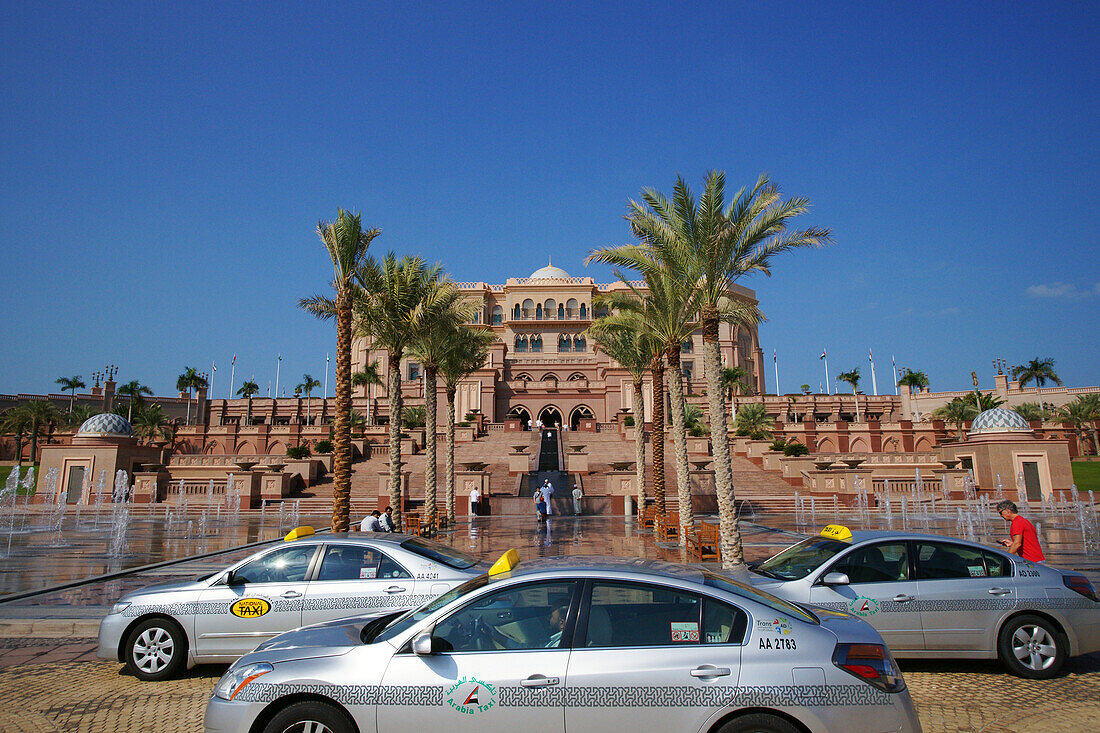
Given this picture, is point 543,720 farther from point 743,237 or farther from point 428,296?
point 428,296

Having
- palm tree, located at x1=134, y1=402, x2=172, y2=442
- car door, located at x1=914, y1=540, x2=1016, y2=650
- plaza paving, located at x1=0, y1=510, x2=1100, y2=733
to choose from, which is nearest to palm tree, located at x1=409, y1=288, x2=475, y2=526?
plaza paving, located at x1=0, y1=510, x2=1100, y2=733

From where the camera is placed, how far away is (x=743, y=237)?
14.6 meters

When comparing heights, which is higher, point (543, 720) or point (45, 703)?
point (543, 720)

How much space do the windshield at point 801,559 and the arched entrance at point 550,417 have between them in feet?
183

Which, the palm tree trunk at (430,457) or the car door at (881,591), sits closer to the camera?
the car door at (881,591)

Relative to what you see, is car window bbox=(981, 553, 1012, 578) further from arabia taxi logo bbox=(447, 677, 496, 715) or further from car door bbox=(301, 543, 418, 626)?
car door bbox=(301, 543, 418, 626)

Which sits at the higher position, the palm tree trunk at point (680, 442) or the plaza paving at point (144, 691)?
the palm tree trunk at point (680, 442)

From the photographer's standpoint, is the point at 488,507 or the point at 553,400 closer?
the point at 488,507

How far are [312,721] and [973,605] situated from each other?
6.59 m

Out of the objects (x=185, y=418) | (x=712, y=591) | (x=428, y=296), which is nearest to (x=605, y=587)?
(x=712, y=591)

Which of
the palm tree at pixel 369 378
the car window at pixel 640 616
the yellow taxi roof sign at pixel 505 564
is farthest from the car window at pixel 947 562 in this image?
the palm tree at pixel 369 378

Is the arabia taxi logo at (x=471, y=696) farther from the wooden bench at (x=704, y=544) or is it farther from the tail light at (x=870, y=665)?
the wooden bench at (x=704, y=544)

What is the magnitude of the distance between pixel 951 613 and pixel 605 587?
15.7ft

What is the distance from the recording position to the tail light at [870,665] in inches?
163
